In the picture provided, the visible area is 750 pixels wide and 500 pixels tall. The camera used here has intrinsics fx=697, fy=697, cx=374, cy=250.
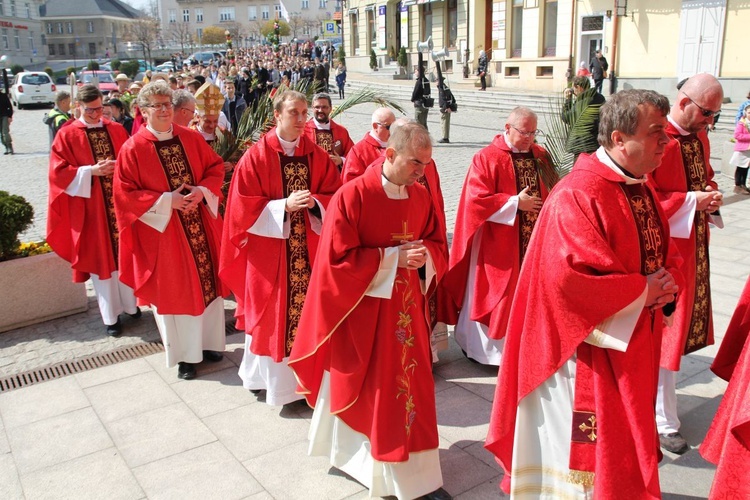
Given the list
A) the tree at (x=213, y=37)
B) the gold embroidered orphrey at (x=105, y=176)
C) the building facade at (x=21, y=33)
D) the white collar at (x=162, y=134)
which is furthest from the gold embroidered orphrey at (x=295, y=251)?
the tree at (x=213, y=37)

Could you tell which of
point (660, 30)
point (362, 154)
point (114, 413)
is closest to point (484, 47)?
point (660, 30)

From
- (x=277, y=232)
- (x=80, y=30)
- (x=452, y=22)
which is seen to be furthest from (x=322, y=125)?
(x=80, y=30)

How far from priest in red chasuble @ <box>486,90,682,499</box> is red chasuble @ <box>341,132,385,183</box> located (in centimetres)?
300

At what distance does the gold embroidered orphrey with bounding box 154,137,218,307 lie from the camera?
5.45 meters

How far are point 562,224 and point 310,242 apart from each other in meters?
2.35

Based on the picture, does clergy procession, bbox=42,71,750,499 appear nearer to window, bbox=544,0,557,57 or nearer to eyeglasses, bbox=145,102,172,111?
eyeglasses, bbox=145,102,172,111

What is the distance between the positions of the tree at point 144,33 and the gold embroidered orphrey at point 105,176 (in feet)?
227

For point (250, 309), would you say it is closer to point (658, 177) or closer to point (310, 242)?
point (310, 242)

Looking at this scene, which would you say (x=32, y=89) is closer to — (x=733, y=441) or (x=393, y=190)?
(x=393, y=190)

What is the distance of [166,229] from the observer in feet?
17.7

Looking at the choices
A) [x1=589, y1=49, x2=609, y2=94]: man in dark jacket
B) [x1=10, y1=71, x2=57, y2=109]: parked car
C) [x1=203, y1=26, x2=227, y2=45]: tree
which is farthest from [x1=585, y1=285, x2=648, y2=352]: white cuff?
[x1=203, y1=26, x2=227, y2=45]: tree

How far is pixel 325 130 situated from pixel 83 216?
2552 millimetres

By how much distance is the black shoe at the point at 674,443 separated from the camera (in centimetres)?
414

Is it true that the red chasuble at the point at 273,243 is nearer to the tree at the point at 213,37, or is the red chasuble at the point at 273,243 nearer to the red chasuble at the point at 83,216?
the red chasuble at the point at 83,216
